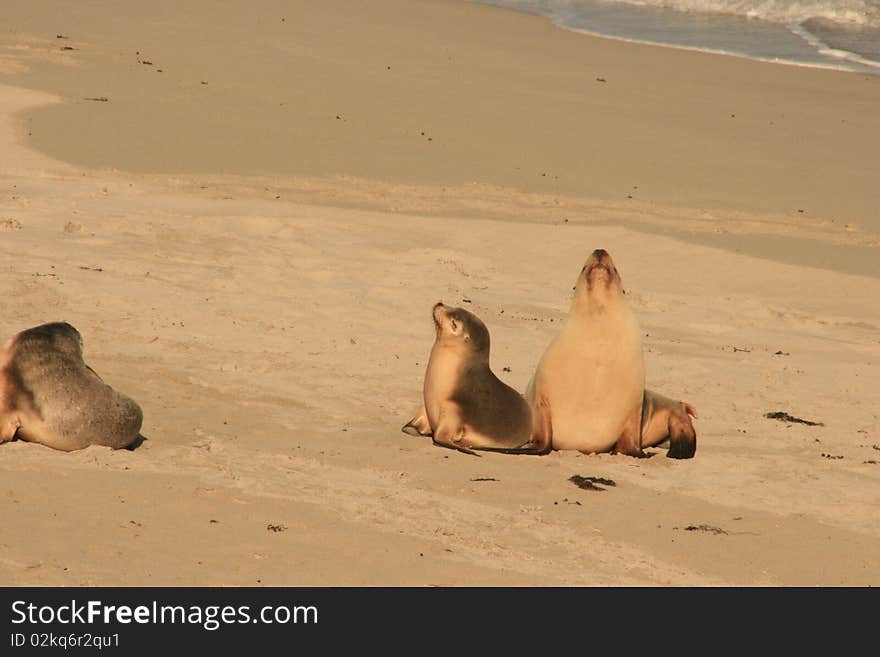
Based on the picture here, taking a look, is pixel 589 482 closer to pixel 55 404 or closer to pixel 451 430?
pixel 451 430

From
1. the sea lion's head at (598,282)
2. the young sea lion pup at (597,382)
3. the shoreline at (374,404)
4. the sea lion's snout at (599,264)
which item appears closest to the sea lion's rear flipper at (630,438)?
the young sea lion pup at (597,382)

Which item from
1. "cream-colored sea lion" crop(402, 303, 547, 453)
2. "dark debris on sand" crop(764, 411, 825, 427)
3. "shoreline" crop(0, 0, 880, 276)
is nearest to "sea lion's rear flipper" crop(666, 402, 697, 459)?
"cream-colored sea lion" crop(402, 303, 547, 453)

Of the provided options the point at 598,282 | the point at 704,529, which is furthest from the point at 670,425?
the point at 704,529

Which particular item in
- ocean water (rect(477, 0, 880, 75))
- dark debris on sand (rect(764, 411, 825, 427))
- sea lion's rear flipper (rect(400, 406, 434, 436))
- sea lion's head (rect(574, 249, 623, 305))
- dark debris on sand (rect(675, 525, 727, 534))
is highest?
ocean water (rect(477, 0, 880, 75))

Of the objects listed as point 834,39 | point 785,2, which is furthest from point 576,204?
point 785,2

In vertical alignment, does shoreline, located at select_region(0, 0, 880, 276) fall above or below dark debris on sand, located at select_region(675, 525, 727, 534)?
above

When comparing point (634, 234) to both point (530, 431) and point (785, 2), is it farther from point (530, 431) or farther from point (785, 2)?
point (785, 2)

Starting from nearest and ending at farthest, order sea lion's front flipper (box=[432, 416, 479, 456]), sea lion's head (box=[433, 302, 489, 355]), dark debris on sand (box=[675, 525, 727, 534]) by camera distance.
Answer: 1. dark debris on sand (box=[675, 525, 727, 534])
2. sea lion's front flipper (box=[432, 416, 479, 456])
3. sea lion's head (box=[433, 302, 489, 355])

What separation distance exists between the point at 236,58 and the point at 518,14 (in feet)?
30.0

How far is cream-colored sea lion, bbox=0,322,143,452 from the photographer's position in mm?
6703

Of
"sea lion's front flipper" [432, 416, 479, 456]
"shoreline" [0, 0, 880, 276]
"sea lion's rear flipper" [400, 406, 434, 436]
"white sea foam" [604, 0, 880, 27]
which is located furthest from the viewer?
"white sea foam" [604, 0, 880, 27]

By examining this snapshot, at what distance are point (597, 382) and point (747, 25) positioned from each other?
2358 centimetres

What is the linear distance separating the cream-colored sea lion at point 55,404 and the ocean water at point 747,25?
1940cm

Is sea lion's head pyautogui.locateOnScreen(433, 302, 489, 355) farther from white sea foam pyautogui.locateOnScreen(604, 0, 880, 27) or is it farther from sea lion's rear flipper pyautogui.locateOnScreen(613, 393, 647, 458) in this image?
white sea foam pyautogui.locateOnScreen(604, 0, 880, 27)
